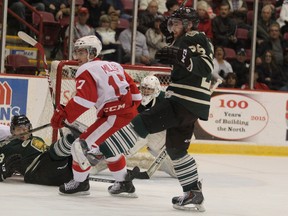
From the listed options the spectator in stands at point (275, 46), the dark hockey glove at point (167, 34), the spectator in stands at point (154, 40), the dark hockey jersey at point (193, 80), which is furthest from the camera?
the spectator in stands at point (275, 46)

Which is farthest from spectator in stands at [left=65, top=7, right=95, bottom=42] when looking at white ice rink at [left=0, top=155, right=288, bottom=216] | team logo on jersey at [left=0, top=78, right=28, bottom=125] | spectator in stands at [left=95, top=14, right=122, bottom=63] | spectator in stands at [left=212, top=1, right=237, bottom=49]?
white ice rink at [left=0, top=155, right=288, bottom=216]

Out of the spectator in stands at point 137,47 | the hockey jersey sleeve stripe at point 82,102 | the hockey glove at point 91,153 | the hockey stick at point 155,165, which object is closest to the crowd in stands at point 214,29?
the spectator in stands at point 137,47

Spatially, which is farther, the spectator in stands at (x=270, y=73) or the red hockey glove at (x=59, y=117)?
the spectator in stands at (x=270, y=73)

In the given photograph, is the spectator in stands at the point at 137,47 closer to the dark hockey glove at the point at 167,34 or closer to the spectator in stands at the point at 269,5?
the spectator in stands at the point at 269,5

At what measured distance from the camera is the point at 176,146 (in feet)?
17.1

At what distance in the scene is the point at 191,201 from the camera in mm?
5238

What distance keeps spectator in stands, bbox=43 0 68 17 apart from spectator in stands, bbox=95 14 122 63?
44cm

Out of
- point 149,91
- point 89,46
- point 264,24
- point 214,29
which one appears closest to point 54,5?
point 214,29

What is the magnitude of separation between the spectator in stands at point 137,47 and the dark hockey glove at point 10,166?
A: 11.4ft

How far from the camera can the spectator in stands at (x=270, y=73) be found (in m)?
10.2

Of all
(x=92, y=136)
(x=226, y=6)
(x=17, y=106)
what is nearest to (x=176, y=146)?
(x=92, y=136)

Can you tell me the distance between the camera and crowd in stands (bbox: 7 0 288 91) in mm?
9492

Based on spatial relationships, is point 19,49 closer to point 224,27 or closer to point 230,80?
point 230,80

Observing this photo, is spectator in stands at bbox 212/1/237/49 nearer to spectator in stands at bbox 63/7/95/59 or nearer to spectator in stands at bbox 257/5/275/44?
spectator in stands at bbox 257/5/275/44
